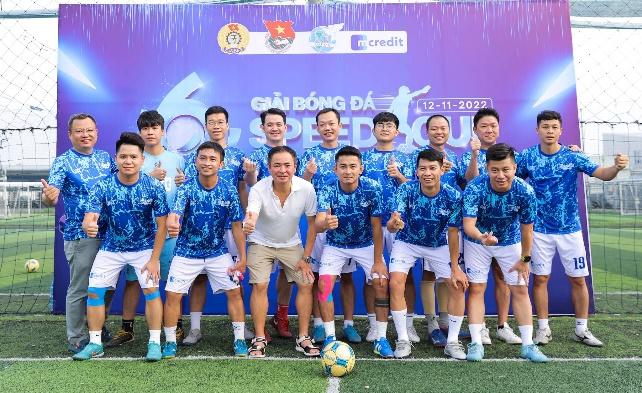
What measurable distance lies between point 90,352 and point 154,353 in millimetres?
525

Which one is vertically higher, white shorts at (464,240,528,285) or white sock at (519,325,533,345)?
white shorts at (464,240,528,285)

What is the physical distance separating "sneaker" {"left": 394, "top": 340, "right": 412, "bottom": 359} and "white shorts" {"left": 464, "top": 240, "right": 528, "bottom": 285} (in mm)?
723

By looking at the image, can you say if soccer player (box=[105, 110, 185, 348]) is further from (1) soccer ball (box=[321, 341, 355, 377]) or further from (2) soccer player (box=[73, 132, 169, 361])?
(1) soccer ball (box=[321, 341, 355, 377])

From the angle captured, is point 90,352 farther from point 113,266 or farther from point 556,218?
point 556,218

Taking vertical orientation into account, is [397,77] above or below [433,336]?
above

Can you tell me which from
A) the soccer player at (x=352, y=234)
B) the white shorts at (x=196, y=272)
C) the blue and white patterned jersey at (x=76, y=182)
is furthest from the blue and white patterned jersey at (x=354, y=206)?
the blue and white patterned jersey at (x=76, y=182)

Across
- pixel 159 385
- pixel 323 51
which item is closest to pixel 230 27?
pixel 323 51

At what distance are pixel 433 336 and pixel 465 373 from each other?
0.84 metres

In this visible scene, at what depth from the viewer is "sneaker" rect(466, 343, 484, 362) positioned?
3.62m

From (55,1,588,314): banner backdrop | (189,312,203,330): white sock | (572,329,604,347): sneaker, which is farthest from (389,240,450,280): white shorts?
(189,312,203,330): white sock

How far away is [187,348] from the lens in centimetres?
404

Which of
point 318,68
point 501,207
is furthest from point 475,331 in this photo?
point 318,68

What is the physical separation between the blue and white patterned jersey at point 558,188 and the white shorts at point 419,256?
3.17 feet

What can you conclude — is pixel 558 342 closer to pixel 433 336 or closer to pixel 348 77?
pixel 433 336
